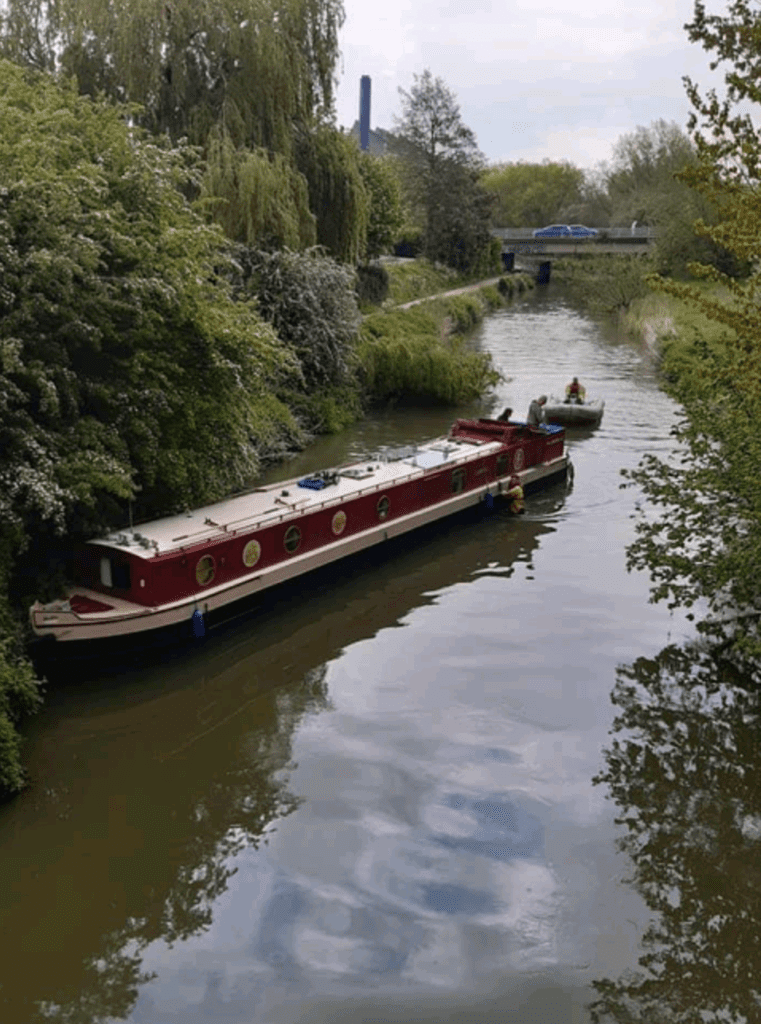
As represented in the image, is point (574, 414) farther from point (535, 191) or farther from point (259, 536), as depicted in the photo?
point (535, 191)

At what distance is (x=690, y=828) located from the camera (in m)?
9.03

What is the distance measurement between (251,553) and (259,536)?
26 centimetres

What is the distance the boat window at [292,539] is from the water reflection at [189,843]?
1487 mm

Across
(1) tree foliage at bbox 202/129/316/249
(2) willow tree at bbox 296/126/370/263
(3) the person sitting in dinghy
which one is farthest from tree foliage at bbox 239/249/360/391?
(3) the person sitting in dinghy

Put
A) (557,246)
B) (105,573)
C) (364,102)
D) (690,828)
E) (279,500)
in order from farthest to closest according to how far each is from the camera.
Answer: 1. (364,102)
2. (557,246)
3. (279,500)
4. (105,573)
5. (690,828)

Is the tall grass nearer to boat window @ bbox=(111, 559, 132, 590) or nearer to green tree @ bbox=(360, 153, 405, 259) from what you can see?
boat window @ bbox=(111, 559, 132, 590)

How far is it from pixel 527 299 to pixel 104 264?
2258 inches

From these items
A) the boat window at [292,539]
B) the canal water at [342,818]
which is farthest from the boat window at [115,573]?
the boat window at [292,539]

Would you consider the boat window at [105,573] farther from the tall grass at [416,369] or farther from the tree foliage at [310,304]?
the tall grass at [416,369]

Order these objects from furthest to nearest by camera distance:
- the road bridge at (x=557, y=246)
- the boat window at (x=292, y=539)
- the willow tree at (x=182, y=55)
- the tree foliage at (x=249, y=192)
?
the road bridge at (x=557, y=246)
the willow tree at (x=182, y=55)
the tree foliage at (x=249, y=192)
the boat window at (x=292, y=539)

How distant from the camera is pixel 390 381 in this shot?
2661cm

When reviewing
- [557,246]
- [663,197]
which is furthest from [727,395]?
[557,246]

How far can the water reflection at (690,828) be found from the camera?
7121 mm

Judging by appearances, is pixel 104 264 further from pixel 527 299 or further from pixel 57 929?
pixel 527 299
